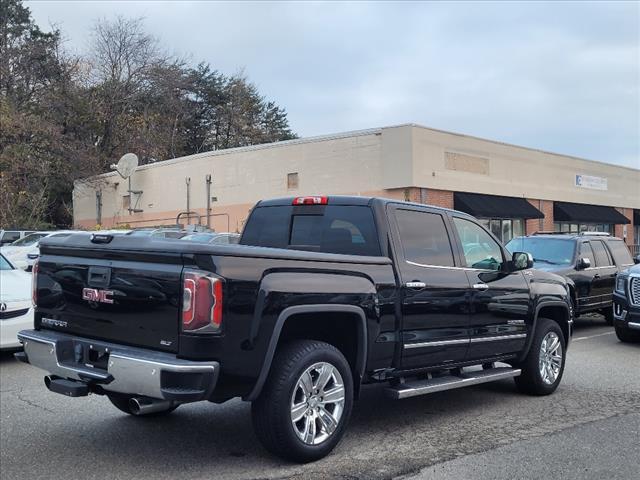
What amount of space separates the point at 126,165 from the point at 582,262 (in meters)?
27.9

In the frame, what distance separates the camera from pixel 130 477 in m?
4.71

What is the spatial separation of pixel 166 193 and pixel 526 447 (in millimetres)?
32642

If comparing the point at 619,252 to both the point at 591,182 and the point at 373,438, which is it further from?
the point at 591,182

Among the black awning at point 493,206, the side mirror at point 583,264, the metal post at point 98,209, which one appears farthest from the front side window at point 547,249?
the metal post at point 98,209

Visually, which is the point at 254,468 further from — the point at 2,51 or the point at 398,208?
the point at 2,51

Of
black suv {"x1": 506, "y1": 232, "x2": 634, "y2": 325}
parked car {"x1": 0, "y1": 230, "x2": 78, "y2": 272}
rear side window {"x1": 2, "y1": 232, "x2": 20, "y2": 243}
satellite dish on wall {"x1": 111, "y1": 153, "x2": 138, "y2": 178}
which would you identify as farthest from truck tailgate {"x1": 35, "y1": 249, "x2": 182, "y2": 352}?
satellite dish on wall {"x1": 111, "y1": 153, "x2": 138, "y2": 178}

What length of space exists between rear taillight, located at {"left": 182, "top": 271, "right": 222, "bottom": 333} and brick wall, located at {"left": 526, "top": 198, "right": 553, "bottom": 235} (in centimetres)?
2920

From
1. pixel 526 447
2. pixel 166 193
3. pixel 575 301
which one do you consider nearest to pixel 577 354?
pixel 575 301

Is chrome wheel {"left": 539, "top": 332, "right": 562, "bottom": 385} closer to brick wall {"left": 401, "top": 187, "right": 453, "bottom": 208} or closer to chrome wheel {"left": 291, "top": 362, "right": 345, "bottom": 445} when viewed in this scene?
chrome wheel {"left": 291, "top": 362, "right": 345, "bottom": 445}

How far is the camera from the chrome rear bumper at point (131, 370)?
4.23m

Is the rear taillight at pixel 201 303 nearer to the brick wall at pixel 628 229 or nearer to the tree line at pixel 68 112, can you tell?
the tree line at pixel 68 112

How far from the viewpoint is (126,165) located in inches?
1401

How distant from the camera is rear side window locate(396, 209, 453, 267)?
19.3 ft

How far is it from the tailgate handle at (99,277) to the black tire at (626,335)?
914cm
